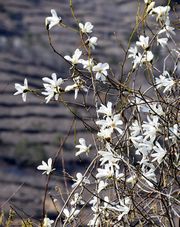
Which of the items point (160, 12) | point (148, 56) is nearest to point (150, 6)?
point (160, 12)

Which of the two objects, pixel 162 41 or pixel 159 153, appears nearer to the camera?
pixel 159 153

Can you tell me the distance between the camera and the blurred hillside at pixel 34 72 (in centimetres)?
1295

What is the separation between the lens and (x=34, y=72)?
1576cm

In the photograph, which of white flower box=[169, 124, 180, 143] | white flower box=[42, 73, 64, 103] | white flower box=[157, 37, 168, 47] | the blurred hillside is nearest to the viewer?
white flower box=[169, 124, 180, 143]

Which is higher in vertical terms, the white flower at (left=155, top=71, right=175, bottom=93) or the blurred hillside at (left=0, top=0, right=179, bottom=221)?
the blurred hillside at (left=0, top=0, right=179, bottom=221)

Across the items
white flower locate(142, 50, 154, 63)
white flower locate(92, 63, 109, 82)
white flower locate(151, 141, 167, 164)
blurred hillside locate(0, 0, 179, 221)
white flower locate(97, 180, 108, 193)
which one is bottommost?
white flower locate(97, 180, 108, 193)

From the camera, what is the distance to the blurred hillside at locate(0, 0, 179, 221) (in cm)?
1295

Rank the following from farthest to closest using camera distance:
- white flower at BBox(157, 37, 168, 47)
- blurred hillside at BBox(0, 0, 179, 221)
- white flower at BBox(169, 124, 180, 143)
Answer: blurred hillside at BBox(0, 0, 179, 221)
white flower at BBox(157, 37, 168, 47)
white flower at BBox(169, 124, 180, 143)

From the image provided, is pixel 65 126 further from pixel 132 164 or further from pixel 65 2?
pixel 132 164

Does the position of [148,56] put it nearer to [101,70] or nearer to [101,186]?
[101,70]

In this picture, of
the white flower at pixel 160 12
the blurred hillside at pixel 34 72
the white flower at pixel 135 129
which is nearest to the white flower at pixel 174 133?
the white flower at pixel 135 129

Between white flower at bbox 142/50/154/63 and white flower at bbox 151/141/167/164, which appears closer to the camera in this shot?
white flower at bbox 151/141/167/164

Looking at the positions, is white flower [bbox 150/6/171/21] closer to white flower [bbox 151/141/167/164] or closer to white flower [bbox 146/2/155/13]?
white flower [bbox 146/2/155/13]

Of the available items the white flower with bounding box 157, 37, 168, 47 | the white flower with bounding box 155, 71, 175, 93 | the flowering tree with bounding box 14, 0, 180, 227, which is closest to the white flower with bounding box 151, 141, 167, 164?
the flowering tree with bounding box 14, 0, 180, 227
